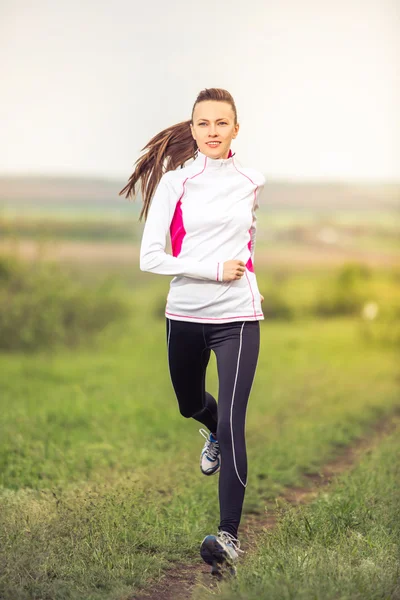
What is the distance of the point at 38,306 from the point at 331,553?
11.5 m

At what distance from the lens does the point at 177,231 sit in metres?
4.14

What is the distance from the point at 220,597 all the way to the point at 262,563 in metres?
0.37

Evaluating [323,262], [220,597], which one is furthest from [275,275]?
[220,597]

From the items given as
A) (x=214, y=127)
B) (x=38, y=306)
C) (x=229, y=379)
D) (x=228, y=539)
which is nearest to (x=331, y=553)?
(x=228, y=539)

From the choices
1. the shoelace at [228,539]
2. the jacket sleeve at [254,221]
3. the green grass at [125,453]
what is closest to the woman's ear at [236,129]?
the jacket sleeve at [254,221]

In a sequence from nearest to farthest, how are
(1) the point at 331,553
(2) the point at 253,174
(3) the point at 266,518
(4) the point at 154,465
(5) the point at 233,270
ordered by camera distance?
(1) the point at 331,553 < (5) the point at 233,270 < (2) the point at 253,174 < (3) the point at 266,518 < (4) the point at 154,465

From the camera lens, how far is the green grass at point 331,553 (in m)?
3.29

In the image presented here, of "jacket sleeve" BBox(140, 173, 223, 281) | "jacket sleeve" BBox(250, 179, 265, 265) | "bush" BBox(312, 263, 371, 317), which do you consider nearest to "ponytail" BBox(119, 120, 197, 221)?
"jacket sleeve" BBox(140, 173, 223, 281)

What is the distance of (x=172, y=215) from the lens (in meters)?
4.11

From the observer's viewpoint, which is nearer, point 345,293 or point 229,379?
point 229,379

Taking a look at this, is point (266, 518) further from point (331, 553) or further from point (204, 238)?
point (204, 238)

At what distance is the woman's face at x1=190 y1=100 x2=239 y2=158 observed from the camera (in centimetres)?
411

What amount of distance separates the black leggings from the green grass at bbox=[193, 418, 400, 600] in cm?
28

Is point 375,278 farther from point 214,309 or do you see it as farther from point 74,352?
point 214,309
